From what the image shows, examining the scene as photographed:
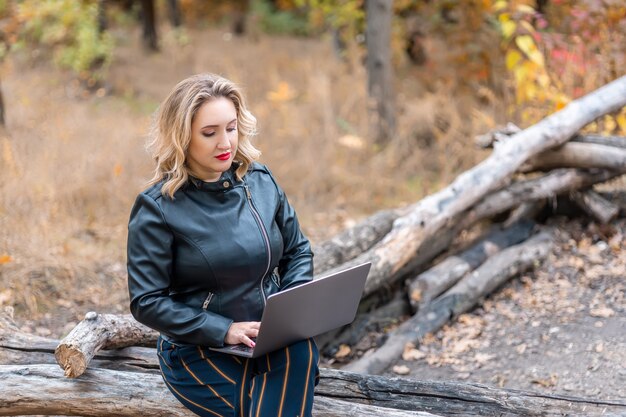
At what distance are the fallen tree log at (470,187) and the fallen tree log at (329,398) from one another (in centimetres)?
147

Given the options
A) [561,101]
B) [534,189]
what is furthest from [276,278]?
[561,101]

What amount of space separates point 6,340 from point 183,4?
18.3 metres

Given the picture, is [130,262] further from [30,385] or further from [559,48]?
[559,48]

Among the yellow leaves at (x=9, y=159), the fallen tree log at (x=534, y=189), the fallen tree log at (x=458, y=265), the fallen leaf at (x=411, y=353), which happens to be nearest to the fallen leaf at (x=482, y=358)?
the fallen leaf at (x=411, y=353)

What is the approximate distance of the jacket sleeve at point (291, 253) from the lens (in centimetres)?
323

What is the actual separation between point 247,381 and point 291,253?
635mm

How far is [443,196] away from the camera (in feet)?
17.7

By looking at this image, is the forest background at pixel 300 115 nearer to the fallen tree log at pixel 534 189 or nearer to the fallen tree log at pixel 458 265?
the fallen tree log at pixel 534 189

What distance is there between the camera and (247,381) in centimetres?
298

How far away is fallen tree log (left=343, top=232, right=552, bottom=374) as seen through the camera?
4773 millimetres

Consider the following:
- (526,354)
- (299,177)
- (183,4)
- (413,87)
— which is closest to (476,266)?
(526,354)

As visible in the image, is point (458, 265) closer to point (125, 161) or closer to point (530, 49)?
point (530, 49)

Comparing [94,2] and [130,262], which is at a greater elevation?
[94,2]

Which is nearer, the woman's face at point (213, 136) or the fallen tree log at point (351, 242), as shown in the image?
the woman's face at point (213, 136)
